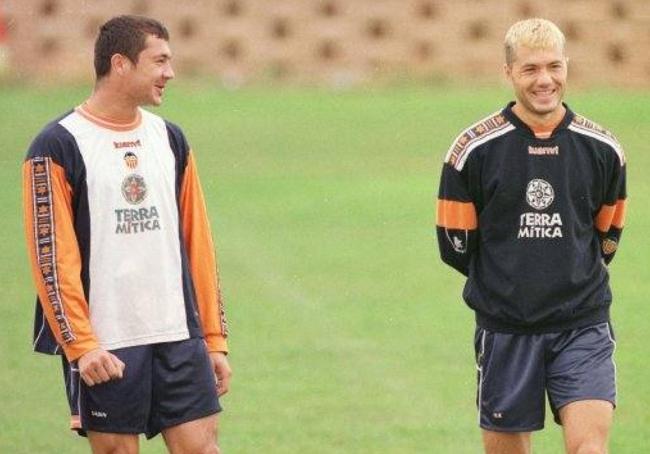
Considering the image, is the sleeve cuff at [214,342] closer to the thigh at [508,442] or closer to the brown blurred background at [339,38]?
the thigh at [508,442]

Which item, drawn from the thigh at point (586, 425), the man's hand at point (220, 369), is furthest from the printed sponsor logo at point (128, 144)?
the thigh at point (586, 425)

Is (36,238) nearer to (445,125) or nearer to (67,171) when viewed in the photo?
(67,171)

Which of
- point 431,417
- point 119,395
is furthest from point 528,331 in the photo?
point 431,417

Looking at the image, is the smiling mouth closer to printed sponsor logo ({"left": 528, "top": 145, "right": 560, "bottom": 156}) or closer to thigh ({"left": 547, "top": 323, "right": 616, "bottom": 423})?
printed sponsor logo ({"left": 528, "top": 145, "right": 560, "bottom": 156})

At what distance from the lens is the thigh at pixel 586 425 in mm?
7918

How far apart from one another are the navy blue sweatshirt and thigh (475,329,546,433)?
0.06 meters

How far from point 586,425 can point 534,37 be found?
147cm

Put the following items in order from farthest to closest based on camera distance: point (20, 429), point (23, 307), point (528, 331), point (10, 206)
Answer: point (10, 206)
point (23, 307)
point (20, 429)
point (528, 331)

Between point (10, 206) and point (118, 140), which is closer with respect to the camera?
point (118, 140)

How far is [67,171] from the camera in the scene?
25.3 ft

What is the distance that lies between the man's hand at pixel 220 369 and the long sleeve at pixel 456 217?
0.97 metres

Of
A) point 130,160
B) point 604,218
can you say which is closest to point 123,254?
point 130,160

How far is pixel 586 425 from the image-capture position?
7.96m

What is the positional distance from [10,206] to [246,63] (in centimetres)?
1209
